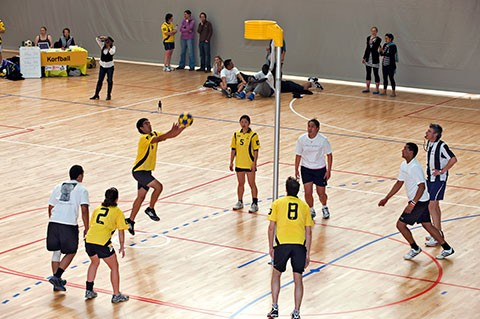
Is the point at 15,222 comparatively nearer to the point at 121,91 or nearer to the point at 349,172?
the point at 349,172

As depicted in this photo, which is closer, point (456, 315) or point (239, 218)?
point (456, 315)

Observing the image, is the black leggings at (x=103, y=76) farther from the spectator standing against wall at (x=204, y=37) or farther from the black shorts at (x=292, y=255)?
the black shorts at (x=292, y=255)

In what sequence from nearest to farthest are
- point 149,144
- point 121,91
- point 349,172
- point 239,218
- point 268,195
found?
point 149,144 < point 239,218 < point 268,195 < point 349,172 < point 121,91

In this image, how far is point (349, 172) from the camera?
18.2 meters

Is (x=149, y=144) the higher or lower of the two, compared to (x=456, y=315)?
higher

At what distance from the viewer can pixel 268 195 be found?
54.0ft

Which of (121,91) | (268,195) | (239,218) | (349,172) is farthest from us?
(121,91)

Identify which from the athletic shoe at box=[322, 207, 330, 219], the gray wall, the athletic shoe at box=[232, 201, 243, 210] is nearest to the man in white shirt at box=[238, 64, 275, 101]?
the gray wall

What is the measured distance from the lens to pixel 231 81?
27.6m

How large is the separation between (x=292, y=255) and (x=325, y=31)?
70.5ft

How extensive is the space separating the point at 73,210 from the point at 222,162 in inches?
308

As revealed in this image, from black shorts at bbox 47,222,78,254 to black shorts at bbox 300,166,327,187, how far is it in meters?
4.55

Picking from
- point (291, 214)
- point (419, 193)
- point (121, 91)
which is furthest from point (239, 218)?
point (121, 91)

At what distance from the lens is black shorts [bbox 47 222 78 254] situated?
1138cm
